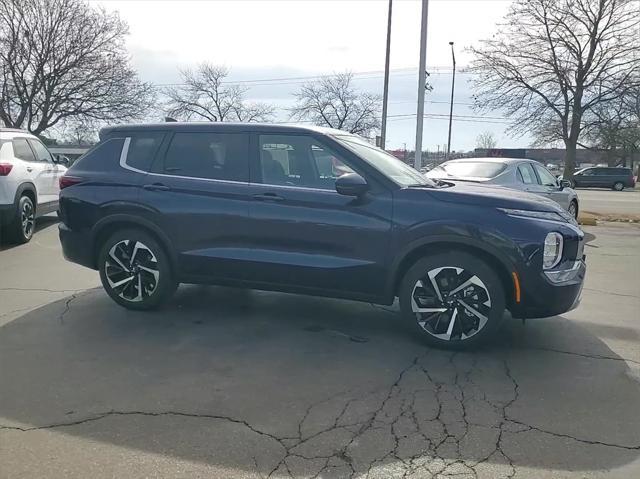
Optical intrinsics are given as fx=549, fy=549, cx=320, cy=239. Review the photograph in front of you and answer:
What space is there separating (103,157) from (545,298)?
4334 millimetres

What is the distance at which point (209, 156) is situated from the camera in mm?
5223

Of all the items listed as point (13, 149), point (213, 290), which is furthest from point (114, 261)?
point (13, 149)

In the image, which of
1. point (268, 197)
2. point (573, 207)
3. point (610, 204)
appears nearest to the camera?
point (268, 197)

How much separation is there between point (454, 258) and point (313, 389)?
1558 mm

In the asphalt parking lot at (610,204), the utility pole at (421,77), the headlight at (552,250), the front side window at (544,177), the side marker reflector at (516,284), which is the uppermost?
the utility pole at (421,77)

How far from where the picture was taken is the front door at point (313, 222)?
459cm

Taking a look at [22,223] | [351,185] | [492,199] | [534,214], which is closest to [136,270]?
[351,185]

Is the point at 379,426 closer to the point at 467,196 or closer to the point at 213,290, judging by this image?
the point at 467,196

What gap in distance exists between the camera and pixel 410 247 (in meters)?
4.46

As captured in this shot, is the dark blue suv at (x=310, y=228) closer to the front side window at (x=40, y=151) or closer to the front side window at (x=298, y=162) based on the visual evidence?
the front side window at (x=298, y=162)

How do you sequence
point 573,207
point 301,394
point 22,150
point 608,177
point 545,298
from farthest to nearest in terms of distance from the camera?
point 608,177 < point 573,207 < point 22,150 < point 545,298 < point 301,394

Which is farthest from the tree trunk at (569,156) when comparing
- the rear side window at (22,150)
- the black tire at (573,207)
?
the rear side window at (22,150)

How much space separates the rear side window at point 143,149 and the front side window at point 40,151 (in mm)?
5560

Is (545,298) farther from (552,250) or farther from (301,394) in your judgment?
(301,394)
